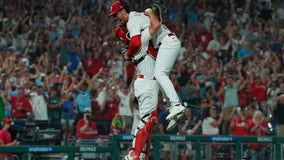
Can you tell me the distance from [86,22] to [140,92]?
47.8ft

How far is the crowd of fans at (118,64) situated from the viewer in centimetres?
2166

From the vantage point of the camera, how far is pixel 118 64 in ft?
80.7

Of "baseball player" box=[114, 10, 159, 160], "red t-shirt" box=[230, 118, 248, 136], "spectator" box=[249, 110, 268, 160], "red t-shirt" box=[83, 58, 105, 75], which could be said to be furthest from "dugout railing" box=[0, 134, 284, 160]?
"red t-shirt" box=[83, 58, 105, 75]

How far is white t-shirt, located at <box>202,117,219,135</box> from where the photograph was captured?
69.8 ft

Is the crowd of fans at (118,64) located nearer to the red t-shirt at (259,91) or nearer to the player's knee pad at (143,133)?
the red t-shirt at (259,91)

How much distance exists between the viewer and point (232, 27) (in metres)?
27.7

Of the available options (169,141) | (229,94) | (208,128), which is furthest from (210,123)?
(169,141)

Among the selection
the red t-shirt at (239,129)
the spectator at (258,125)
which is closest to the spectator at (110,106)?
the red t-shirt at (239,129)

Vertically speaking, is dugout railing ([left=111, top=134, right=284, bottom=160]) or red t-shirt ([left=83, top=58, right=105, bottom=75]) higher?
red t-shirt ([left=83, top=58, right=105, bottom=75])

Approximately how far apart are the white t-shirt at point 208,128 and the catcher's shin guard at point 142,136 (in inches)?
358

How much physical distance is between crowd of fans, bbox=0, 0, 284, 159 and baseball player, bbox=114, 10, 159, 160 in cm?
634

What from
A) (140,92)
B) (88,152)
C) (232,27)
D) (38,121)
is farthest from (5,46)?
(140,92)

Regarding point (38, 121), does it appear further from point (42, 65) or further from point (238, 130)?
point (238, 130)

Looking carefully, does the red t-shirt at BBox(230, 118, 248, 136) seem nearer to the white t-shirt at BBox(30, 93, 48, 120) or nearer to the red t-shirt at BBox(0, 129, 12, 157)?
the white t-shirt at BBox(30, 93, 48, 120)
